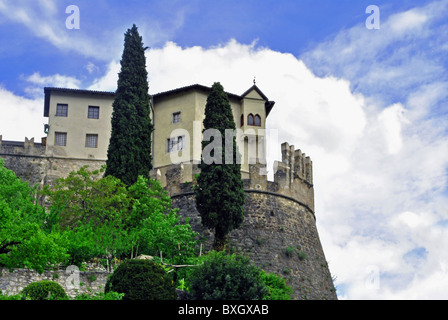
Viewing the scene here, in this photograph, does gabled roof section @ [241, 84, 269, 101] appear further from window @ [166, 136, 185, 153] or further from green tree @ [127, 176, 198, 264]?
green tree @ [127, 176, 198, 264]

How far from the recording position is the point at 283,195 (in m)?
46.3

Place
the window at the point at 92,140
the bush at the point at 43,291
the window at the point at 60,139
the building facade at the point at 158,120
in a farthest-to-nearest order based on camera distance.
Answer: the window at the point at 92,140 < the window at the point at 60,139 < the building facade at the point at 158,120 < the bush at the point at 43,291

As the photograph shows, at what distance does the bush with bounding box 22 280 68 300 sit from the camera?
29.5m

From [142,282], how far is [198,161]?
2171cm

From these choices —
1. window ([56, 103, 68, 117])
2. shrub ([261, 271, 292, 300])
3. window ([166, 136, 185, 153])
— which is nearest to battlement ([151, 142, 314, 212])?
window ([166, 136, 185, 153])

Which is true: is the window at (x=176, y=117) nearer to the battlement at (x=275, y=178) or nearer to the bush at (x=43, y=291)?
the battlement at (x=275, y=178)

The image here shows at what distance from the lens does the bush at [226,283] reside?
29.5 meters

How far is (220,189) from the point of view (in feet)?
131

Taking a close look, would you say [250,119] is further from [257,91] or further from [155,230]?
[155,230]

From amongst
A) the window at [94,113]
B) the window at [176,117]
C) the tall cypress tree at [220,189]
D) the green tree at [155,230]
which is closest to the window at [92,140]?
the window at [94,113]

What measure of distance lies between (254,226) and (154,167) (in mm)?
11416

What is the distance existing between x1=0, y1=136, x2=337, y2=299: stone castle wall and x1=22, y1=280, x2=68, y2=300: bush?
1345 cm

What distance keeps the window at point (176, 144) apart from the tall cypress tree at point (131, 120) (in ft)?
18.7
